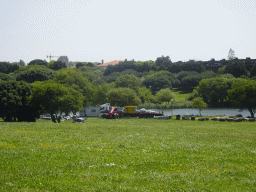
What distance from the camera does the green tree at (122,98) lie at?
282 feet

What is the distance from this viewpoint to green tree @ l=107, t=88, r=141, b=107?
85.9 metres

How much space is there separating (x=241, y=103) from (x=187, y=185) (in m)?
62.6

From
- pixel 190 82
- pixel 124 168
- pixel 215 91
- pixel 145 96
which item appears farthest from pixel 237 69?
pixel 124 168

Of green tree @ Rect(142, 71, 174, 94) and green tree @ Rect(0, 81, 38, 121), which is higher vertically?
green tree @ Rect(142, 71, 174, 94)

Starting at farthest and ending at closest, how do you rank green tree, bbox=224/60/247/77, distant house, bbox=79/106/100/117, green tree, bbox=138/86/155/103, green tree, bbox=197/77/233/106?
1. green tree, bbox=224/60/247/77
2. green tree, bbox=138/86/155/103
3. green tree, bbox=197/77/233/106
4. distant house, bbox=79/106/100/117

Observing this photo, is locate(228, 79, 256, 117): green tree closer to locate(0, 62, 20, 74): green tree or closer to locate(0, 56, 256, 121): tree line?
locate(0, 56, 256, 121): tree line

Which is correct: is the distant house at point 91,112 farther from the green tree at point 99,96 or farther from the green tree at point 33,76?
the green tree at point 33,76

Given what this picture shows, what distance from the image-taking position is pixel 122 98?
282ft

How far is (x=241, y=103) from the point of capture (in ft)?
214

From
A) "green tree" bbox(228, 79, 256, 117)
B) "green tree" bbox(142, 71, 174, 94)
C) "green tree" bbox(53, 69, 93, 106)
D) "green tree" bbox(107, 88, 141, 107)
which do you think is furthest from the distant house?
"green tree" bbox(142, 71, 174, 94)

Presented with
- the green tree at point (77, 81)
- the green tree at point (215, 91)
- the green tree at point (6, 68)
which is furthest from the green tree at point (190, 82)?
the green tree at point (6, 68)

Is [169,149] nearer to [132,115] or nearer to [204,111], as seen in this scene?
[132,115]

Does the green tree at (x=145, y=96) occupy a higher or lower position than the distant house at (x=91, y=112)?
higher

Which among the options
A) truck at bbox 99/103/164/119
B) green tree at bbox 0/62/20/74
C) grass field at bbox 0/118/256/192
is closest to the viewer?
grass field at bbox 0/118/256/192
